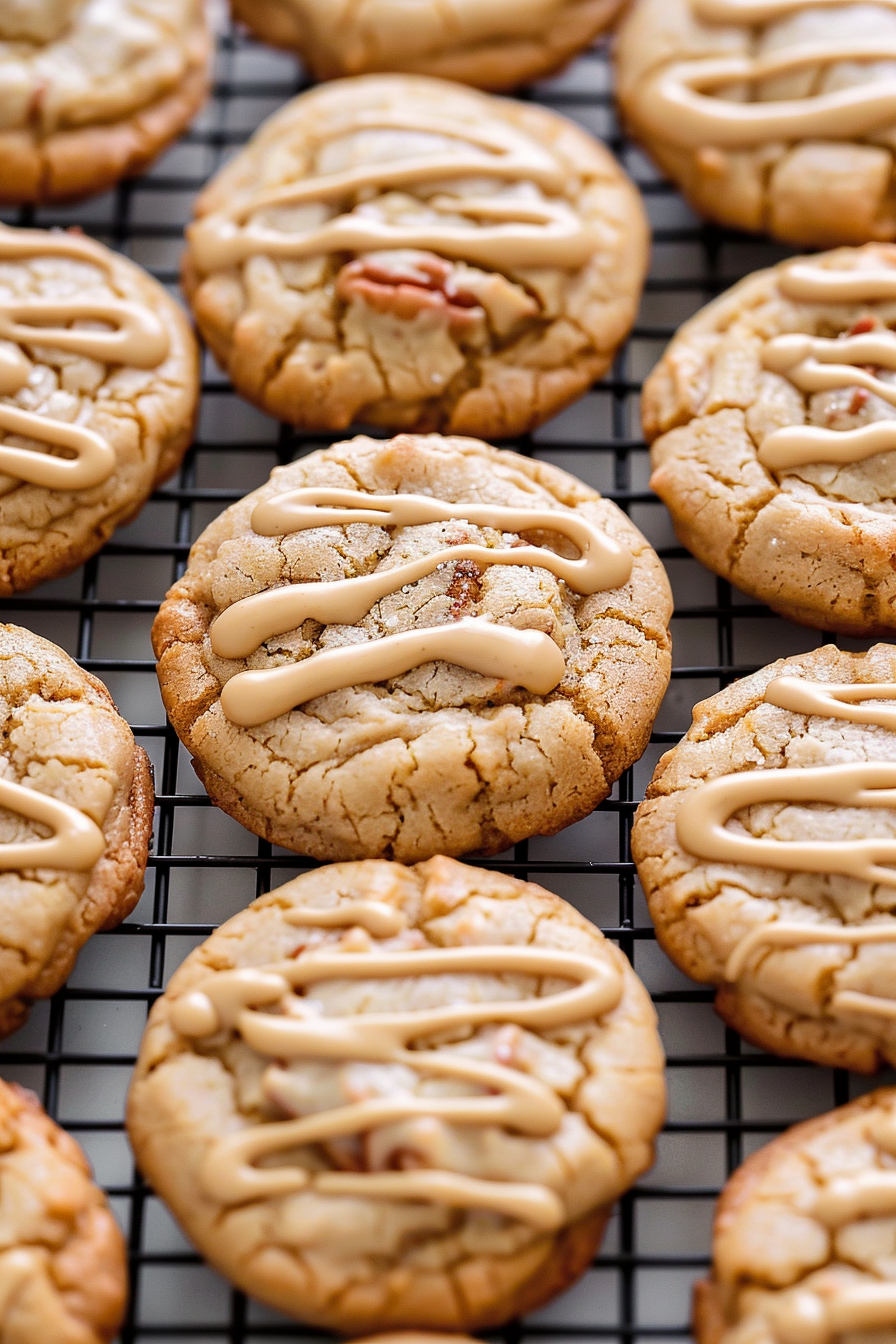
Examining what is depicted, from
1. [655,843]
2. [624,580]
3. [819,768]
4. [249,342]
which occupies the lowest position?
[655,843]

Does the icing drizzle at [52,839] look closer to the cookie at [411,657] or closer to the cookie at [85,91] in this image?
the cookie at [411,657]

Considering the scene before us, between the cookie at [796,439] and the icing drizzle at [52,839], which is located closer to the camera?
the icing drizzle at [52,839]

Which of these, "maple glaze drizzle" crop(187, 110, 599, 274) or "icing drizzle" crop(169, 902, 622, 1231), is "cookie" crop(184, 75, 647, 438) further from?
"icing drizzle" crop(169, 902, 622, 1231)

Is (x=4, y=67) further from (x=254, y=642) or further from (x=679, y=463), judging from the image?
(x=679, y=463)

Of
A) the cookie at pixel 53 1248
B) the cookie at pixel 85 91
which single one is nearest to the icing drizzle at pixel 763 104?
the cookie at pixel 85 91

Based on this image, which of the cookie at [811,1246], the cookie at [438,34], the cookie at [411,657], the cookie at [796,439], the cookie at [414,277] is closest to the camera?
the cookie at [811,1246]

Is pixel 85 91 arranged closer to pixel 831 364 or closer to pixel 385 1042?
pixel 831 364

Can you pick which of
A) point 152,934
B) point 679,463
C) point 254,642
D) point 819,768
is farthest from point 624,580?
point 152,934
